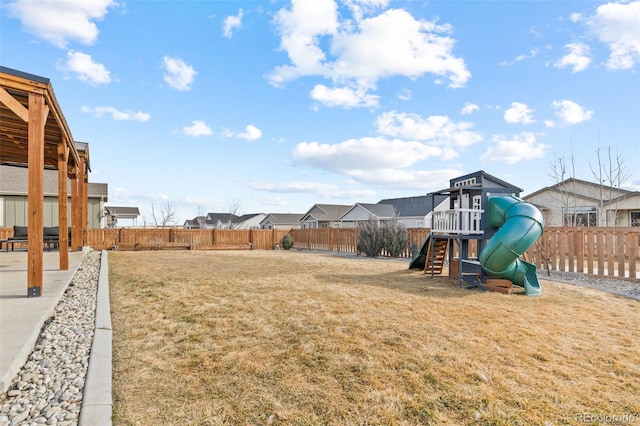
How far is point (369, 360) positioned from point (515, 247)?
16.4 feet

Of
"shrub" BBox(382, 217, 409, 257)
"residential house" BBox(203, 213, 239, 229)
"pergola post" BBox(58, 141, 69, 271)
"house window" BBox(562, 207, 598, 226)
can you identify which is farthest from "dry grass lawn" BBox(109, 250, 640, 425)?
"residential house" BBox(203, 213, 239, 229)

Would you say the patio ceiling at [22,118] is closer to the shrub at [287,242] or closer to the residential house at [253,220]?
the shrub at [287,242]

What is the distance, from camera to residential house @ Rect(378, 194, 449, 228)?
2867 centimetres

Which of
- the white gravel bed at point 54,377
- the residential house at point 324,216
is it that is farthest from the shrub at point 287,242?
the white gravel bed at point 54,377

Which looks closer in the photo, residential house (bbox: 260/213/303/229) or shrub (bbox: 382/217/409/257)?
shrub (bbox: 382/217/409/257)

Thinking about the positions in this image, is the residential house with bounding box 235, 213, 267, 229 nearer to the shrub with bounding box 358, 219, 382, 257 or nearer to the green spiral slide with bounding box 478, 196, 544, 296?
the shrub with bounding box 358, 219, 382, 257

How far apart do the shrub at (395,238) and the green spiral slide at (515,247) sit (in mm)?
7169

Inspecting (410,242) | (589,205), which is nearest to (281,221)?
(589,205)

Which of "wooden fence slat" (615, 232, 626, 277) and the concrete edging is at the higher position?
"wooden fence slat" (615, 232, 626, 277)

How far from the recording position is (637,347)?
3703mm

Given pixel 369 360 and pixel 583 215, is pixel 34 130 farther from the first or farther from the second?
pixel 583 215

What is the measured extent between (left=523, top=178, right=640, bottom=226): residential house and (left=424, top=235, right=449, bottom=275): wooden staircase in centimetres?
1256

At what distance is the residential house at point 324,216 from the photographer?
1505 inches

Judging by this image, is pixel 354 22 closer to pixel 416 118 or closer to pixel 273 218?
pixel 416 118
